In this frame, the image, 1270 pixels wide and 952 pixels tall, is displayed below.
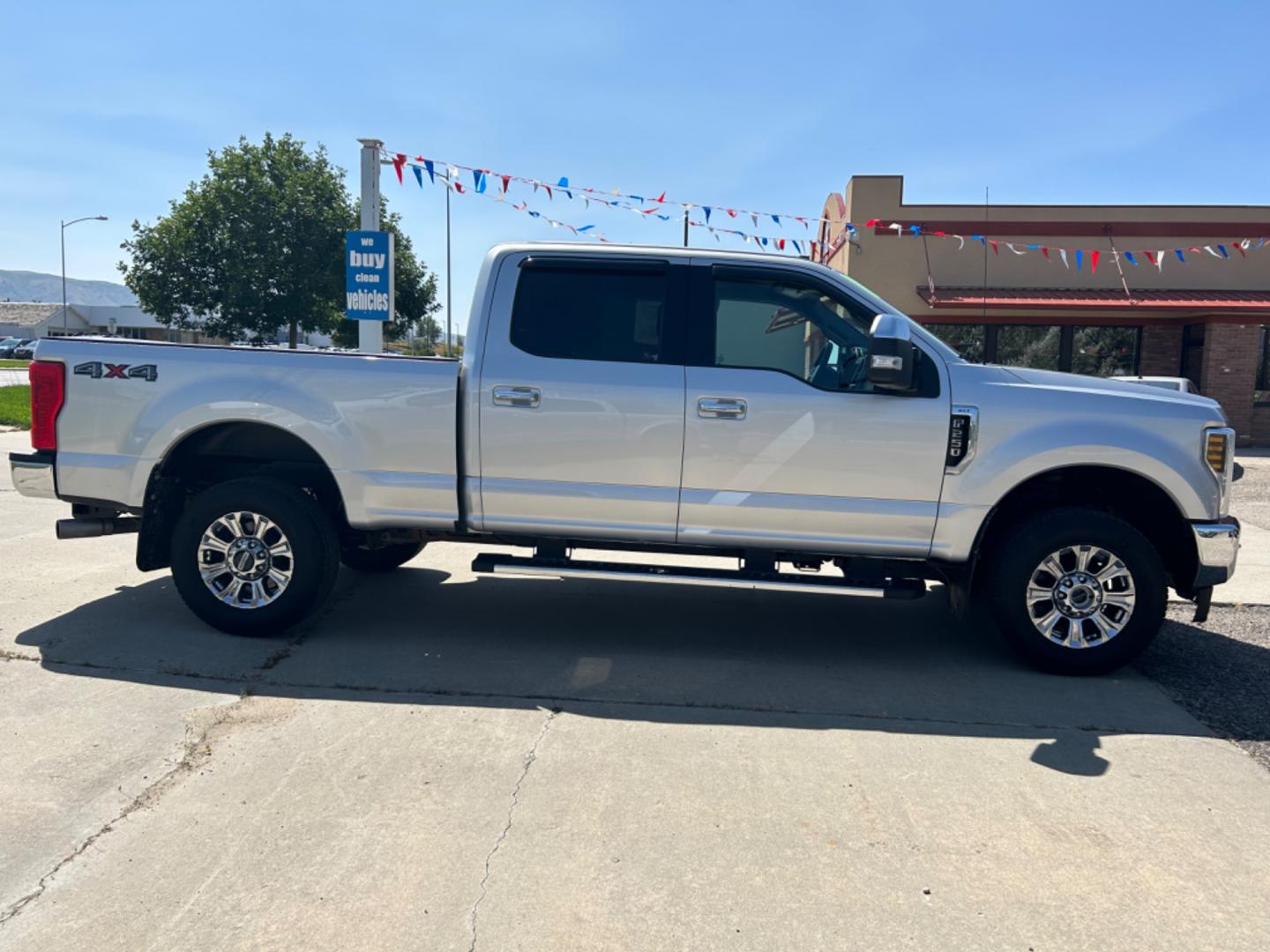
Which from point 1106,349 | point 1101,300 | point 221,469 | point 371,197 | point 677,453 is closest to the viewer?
point 677,453

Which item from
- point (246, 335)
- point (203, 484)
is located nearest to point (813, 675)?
point (203, 484)

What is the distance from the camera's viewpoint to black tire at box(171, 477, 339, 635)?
5.12 metres

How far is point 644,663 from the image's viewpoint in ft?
16.6

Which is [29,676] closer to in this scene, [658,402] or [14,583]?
[14,583]

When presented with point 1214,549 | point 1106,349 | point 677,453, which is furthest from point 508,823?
point 1106,349

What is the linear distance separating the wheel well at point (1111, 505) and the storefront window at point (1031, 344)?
1560cm

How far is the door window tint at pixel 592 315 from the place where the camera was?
5090 mm

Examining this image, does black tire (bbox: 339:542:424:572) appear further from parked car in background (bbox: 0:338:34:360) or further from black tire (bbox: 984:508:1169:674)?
parked car in background (bbox: 0:338:34:360)

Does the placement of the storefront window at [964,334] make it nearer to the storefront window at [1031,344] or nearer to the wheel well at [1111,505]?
the storefront window at [1031,344]

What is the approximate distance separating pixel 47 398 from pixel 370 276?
22.1ft

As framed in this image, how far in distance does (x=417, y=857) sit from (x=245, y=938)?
22.8 inches

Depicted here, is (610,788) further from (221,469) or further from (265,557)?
(221,469)

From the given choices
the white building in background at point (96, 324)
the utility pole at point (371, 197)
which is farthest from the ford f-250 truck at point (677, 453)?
the white building in background at point (96, 324)

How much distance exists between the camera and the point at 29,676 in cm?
460
